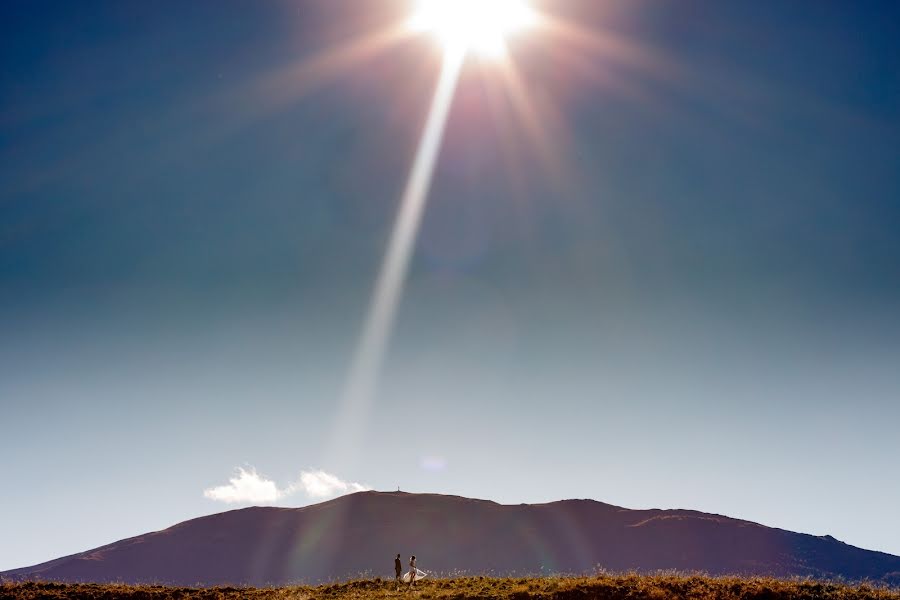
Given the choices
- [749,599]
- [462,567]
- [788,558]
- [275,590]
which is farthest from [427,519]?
[749,599]

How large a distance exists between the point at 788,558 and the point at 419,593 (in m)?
107

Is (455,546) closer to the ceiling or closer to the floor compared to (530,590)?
closer to the floor

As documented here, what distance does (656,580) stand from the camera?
2100 cm

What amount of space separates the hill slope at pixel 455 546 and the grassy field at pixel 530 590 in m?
75.2

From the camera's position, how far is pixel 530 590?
21250 millimetres

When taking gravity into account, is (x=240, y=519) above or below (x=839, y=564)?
above

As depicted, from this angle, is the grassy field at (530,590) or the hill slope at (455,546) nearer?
the grassy field at (530,590)

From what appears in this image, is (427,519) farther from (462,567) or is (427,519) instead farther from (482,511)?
(462,567)

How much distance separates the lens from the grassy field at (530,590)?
1945 cm

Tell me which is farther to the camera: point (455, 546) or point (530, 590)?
point (455, 546)

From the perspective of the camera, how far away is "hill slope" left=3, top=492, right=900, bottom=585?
336ft

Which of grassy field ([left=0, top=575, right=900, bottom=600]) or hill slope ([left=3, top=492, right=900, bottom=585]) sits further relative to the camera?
hill slope ([left=3, top=492, right=900, bottom=585])

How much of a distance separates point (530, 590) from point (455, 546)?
305ft

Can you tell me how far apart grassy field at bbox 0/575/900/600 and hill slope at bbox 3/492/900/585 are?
75156 mm
